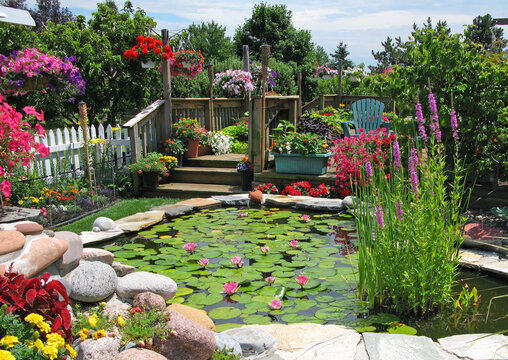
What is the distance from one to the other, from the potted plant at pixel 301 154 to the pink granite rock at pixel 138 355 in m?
4.58

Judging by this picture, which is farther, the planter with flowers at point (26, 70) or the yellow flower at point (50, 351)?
the planter with flowers at point (26, 70)

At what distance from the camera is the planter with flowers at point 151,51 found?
281 inches

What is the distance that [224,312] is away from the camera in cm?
303

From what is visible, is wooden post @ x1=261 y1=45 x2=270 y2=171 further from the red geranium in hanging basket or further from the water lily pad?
the water lily pad

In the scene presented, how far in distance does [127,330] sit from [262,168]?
182 inches

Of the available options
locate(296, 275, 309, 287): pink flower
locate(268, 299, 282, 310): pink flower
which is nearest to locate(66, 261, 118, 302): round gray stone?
locate(268, 299, 282, 310): pink flower

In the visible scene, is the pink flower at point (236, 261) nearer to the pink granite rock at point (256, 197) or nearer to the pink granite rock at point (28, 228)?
the pink granite rock at point (28, 228)

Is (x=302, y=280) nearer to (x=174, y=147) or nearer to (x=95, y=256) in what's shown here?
(x=95, y=256)

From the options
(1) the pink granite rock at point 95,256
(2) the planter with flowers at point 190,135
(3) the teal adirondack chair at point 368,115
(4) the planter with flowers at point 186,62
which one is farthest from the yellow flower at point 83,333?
(3) the teal adirondack chair at point 368,115

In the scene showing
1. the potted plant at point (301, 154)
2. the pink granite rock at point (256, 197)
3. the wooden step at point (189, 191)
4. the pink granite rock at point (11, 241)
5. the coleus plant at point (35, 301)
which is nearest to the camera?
the coleus plant at point (35, 301)

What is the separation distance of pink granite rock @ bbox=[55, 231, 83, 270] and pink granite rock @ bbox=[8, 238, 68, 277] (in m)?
0.08

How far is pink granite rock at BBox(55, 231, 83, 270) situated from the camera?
290cm

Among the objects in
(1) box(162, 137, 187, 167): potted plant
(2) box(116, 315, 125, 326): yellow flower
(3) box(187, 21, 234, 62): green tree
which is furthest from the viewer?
(3) box(187, 21, 234, 62): green tree

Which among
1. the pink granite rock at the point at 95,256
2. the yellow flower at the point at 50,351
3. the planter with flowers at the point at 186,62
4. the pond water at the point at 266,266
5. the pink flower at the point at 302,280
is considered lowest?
the pond water at the point at 266,266
